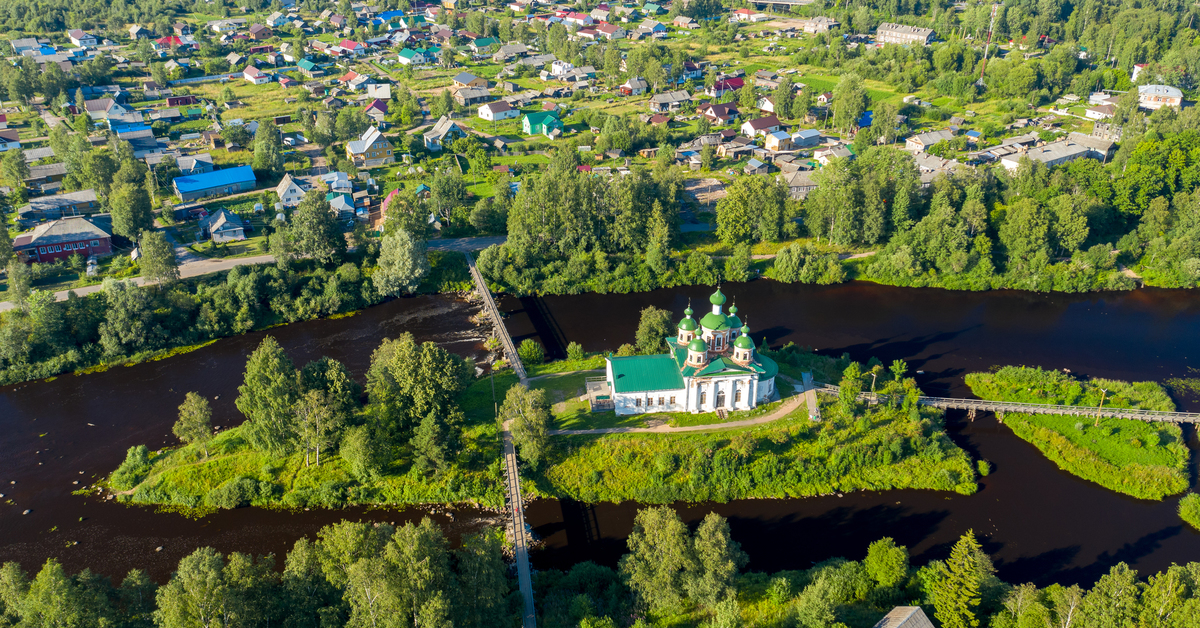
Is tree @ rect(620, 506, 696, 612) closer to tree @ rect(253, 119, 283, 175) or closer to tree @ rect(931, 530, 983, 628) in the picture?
tree @ rect(931, 530, 983, 628)

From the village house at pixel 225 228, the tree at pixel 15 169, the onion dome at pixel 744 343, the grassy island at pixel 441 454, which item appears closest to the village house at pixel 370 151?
the village house at pixel 225 228

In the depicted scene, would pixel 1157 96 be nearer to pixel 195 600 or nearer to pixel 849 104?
pixel 849 104

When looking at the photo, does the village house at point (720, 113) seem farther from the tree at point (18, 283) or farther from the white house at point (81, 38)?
the white house at point (81, 38)

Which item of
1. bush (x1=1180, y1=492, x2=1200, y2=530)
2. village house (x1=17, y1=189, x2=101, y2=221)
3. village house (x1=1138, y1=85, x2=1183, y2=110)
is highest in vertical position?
village house (x1=1138, y1=85, x2=1183, y2=110)

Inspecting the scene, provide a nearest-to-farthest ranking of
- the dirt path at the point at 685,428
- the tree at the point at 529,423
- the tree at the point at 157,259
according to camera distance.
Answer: the tree at the point at 529,423, the dirt path at the point at 685,428, the tree at the point at 157,259

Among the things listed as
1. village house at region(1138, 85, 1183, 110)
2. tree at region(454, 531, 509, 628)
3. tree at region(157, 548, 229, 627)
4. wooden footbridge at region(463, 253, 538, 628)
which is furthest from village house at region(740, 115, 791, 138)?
tree at region(157, 548, 229, 627)

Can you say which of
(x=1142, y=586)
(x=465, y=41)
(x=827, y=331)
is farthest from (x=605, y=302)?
(x=465, y=41)

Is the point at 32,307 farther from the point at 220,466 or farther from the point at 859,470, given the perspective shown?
the point at 859,470
